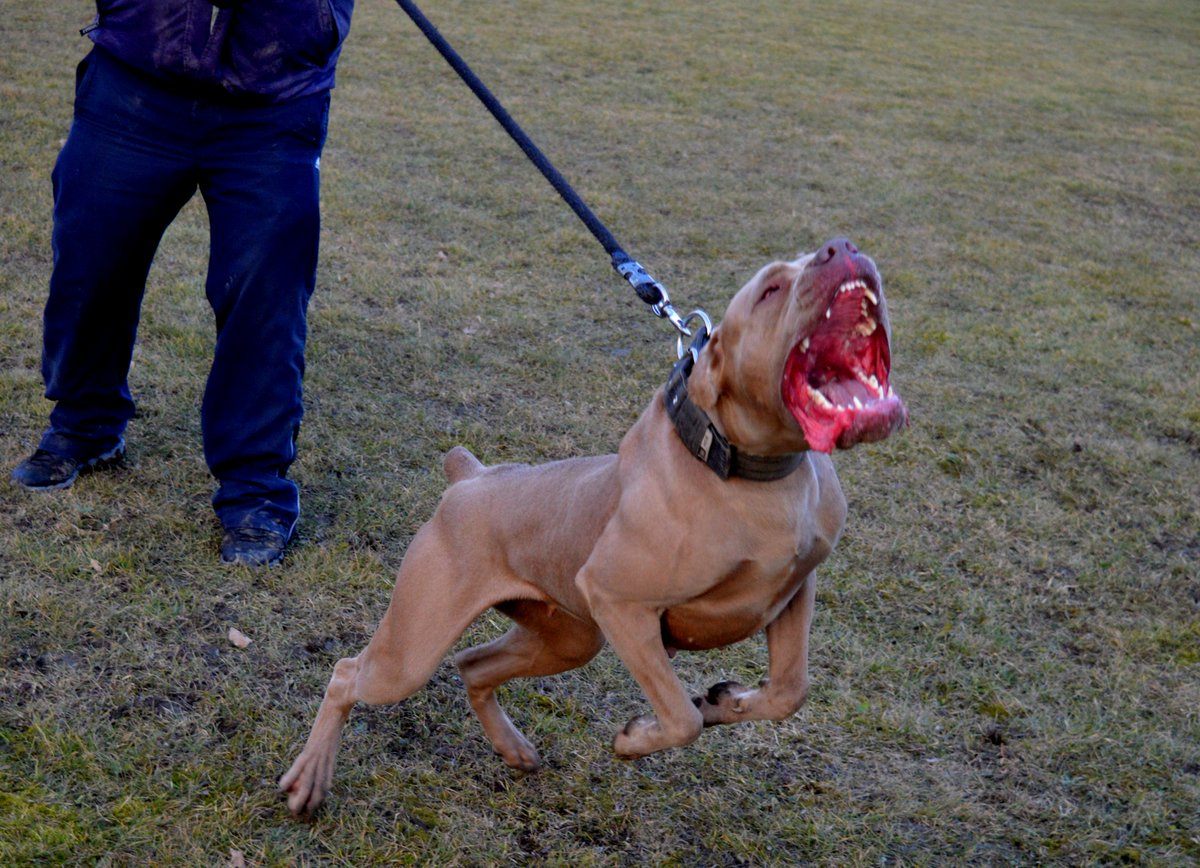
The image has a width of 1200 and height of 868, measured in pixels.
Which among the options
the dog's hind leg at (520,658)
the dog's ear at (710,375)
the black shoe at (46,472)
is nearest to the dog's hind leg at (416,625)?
the dog's hind leg at (520,658)

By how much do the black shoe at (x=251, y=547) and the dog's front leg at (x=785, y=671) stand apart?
206 cm

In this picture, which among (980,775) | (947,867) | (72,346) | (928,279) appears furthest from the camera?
(928,279)

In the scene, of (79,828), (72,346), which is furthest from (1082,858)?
(72,346)

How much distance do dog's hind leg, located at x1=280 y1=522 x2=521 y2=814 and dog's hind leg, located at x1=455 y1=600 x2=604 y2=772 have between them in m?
0.19

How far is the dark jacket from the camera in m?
3.91

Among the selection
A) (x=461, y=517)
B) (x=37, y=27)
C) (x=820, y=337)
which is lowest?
(x=37, y=27)

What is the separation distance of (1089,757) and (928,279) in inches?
202

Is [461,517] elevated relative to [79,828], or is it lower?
elevated

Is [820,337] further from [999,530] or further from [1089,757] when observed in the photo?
[999,530]

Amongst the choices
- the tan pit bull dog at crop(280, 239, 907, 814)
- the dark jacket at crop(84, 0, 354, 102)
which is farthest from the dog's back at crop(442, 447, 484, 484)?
the dark jacket at crop(84, 0, 354, 102)

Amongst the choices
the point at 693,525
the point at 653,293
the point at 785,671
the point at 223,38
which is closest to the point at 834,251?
the point at 693,525

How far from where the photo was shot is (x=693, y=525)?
2.60 metres

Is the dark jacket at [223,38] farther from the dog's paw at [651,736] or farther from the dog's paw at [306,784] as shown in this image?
the dog's paw at [651,736]

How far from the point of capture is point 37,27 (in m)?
12.6
